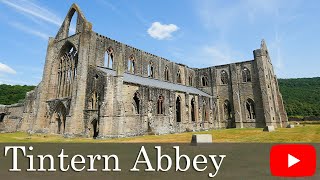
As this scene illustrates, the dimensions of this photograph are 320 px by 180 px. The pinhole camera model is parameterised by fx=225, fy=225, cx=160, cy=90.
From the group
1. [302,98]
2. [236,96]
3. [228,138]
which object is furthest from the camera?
[302,98]

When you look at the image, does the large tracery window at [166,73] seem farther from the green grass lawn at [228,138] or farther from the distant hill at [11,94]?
the distant hill at [11,94]

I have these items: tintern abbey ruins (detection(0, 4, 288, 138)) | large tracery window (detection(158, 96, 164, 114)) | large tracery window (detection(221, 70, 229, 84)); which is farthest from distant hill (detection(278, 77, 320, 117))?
large tracery window (detection(158, 96, 164, 114))

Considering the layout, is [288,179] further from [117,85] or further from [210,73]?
[210,73]

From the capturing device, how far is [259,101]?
37969mm

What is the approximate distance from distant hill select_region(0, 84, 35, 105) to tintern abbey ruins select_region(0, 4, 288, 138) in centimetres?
3321

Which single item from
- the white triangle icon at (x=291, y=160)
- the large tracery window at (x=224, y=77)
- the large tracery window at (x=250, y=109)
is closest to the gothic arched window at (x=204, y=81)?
the large tracery window at (x=224, y=77)

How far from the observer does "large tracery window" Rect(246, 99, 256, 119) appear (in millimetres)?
38562

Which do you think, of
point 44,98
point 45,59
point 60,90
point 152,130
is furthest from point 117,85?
point 45,59

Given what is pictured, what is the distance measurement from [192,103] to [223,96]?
9173mm

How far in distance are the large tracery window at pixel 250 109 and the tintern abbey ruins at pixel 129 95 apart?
0.17 m

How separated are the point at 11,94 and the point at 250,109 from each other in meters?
71.9

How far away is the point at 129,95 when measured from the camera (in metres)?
25.6

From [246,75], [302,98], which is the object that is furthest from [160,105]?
[302,98]

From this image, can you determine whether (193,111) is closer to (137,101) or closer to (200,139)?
(137,101)
